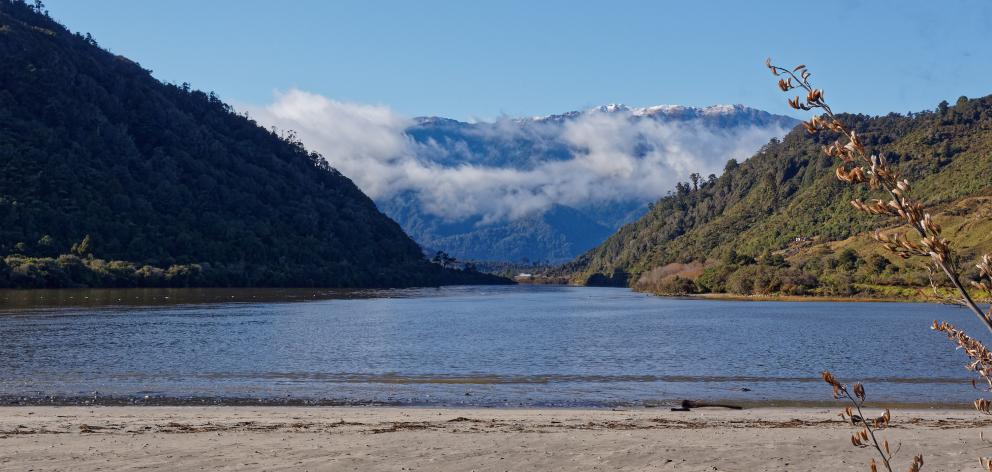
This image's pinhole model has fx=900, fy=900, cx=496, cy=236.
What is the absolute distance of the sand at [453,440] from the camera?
19203 millimetres

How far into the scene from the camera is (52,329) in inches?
2490

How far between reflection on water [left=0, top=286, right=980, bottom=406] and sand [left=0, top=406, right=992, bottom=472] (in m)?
5.99

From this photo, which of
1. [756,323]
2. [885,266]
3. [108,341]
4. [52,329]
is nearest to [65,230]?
[52,329]

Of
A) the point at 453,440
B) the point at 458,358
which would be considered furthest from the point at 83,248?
the point at 453,440

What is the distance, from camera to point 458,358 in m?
51.0

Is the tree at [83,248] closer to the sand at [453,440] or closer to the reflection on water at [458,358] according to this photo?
the reflection on water at [458,358]

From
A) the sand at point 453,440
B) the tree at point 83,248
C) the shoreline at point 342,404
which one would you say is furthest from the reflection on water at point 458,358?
the tree at point 83,248

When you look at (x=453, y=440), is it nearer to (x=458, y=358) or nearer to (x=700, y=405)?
(x=700, y=405)

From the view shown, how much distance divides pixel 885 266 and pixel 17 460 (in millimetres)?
149907

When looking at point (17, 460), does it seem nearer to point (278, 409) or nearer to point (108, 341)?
point (278, 409)

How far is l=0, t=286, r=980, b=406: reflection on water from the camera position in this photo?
1419 inches

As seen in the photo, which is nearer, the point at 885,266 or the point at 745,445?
the point at 745,445

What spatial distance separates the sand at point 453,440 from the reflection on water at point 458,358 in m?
5.99

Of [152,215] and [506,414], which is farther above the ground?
[152,215]
